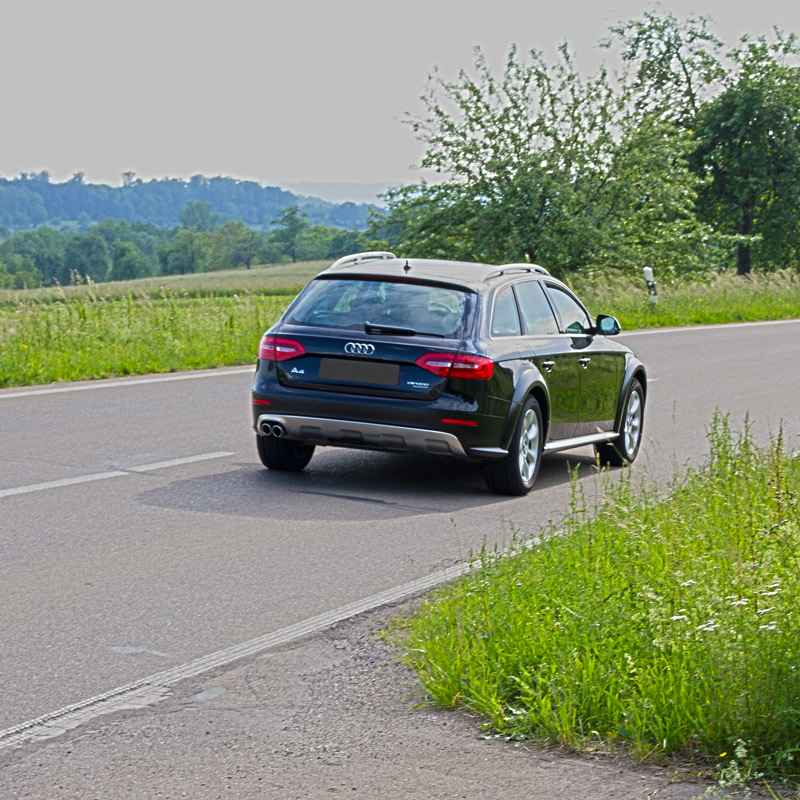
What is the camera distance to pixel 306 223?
177375mm

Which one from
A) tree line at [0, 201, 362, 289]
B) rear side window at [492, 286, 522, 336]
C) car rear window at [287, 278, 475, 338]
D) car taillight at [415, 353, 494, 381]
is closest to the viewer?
car taillight at [415, 353, 494, 381]

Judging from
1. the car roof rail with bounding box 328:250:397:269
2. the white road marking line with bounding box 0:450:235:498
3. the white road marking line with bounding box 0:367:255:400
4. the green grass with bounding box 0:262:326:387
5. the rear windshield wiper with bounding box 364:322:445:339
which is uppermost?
the car roof rail with bounding box 328:250:397:269

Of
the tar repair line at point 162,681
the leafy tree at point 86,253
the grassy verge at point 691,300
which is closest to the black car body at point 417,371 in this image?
the tar repair line at point 162,681

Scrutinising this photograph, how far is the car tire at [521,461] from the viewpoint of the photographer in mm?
9094

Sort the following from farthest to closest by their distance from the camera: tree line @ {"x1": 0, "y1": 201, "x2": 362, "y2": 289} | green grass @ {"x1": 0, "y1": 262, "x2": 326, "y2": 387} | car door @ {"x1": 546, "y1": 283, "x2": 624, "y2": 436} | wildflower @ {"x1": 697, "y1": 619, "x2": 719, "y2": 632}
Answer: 1. tree line @ {"x1": 0, "y1": 201, "x2": 362, "y2": 289}
2. green grass @ {"x1": 0, "y1": 262, "x2": 326, "y2": 387}
3. car door @ {"x1": 546, "y1": 283, "x2": 624, "y2": 436}
4. wildflower @ {"x1": 697, "y1": 619, "x2": 719, "y2": 632}

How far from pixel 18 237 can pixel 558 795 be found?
17554 centimetres

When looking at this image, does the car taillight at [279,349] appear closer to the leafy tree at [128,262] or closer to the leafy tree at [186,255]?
the leafy tree at [128,262]

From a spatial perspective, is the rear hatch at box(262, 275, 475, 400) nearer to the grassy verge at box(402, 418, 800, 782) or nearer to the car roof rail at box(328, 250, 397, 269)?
the car roof rail at box(328, 250, 397, 269)

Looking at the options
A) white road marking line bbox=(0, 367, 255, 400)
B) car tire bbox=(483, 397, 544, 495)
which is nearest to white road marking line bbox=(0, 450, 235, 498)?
car tire bbox=(483, 397, 544, 495)

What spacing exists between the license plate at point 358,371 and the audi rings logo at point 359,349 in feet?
0.19

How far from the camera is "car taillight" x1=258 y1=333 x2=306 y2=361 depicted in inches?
362

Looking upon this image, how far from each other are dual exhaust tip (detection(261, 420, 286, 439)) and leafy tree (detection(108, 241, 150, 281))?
139 meters

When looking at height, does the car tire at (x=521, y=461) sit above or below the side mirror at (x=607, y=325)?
below

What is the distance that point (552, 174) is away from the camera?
34.6 metres
